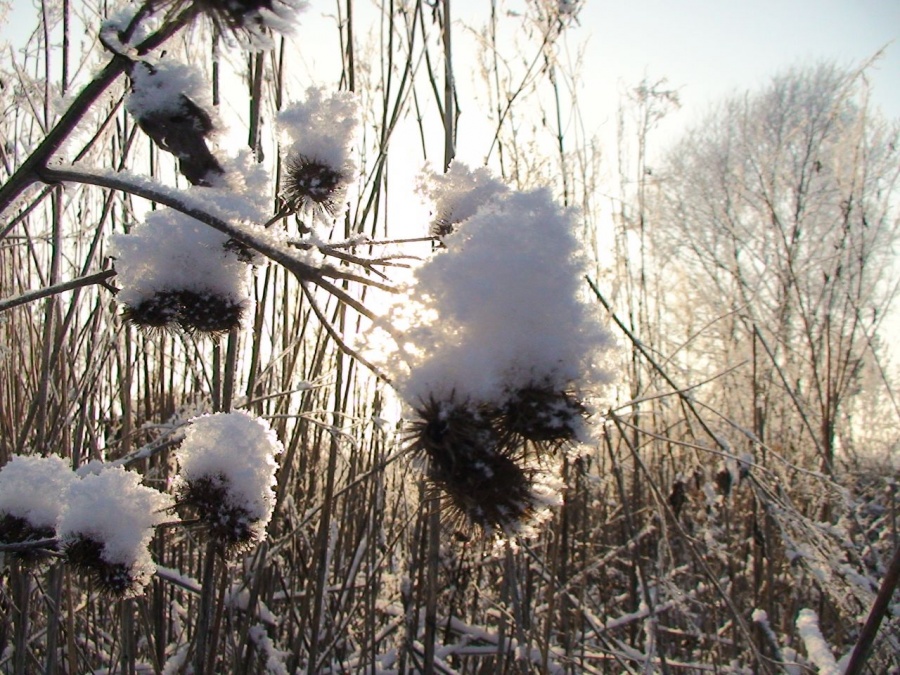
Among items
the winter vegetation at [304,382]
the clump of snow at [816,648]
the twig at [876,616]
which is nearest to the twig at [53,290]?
the winter vegetation at [304,382]

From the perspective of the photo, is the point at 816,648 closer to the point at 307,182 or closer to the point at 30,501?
the point at 307,182

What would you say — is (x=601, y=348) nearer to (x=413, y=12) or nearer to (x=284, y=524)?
(x=413, y=12)

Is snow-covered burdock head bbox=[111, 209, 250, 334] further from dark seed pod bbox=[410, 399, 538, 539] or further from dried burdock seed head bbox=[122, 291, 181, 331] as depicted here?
dark seed pod bbox=[410, 399, 538, 539]

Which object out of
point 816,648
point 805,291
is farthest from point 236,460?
point 805,291

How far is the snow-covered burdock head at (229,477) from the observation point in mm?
767

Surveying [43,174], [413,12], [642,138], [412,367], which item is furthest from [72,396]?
[642,138]

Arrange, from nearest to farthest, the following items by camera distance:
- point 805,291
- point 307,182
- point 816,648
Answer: point 307,182, point 816,648, point 805,291

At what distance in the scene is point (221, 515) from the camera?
76 centimetres

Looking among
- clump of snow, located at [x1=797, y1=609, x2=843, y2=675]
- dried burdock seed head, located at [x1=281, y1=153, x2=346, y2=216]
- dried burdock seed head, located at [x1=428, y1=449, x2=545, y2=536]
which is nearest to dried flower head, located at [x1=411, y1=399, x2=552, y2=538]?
dried burdock seed head, located at [x1=428, y1=449, x2=545, y2=536]

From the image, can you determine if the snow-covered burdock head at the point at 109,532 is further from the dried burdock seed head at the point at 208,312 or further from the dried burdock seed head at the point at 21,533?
the dried burdock seed head at the point at 208,312

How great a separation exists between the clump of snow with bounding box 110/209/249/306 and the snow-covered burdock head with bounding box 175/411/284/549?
17 centimetres

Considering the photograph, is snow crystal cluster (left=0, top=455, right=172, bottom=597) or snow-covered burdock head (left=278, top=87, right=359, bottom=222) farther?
snow-covered burdock head (left=278, top=87, right=359, bottom=222)

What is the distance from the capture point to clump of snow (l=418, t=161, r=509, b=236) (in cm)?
79

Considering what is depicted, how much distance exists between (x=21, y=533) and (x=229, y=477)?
31 cm
